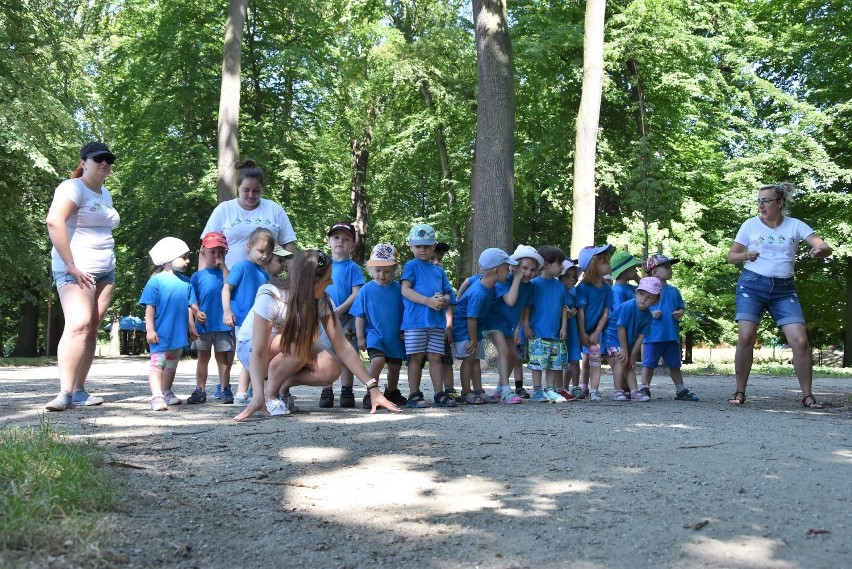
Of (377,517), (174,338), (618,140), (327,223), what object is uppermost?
(618,140)

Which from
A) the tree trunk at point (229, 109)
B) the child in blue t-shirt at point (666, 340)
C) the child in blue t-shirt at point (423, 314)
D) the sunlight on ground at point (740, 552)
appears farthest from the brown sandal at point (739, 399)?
the tree trunk at point (229, 109)

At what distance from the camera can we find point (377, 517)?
4035mm

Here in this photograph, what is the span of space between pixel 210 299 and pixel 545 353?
129 inches

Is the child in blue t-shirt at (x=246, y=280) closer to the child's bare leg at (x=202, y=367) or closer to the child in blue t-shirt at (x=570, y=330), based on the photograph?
the child's bare leg at (x=202, y=367)

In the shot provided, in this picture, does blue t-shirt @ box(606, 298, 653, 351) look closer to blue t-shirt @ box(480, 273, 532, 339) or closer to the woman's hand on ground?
blue t-shirt @ box(480, 273, 532, 339)

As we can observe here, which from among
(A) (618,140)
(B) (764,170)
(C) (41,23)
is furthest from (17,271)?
(B) (764,170)

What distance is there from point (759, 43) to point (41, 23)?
1873 centimetres

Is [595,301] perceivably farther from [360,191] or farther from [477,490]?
[360,191]

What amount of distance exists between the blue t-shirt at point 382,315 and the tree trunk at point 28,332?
27415 millimetres

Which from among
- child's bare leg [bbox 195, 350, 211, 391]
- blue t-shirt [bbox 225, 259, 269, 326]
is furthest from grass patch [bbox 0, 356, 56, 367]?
blue t-shirt [bbox 225, 259, 269, 326]

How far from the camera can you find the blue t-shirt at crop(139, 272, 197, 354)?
845 cm

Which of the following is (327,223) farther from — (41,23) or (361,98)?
(41,23)

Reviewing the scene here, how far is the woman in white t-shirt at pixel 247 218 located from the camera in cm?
844

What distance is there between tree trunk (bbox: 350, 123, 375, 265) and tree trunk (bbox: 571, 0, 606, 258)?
1523cm
